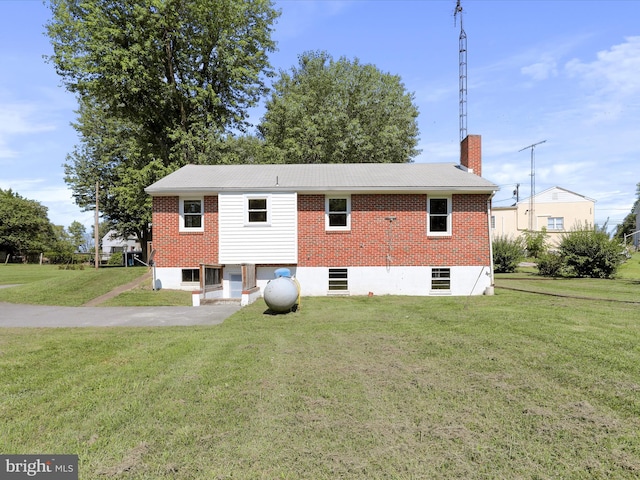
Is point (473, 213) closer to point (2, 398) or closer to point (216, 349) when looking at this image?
point (216, 349)

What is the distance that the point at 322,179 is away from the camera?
1733 centimetres

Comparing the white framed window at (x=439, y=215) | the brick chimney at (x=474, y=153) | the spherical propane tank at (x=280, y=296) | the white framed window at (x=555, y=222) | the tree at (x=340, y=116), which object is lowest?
the spherical propane tank at (x=280, y=296)

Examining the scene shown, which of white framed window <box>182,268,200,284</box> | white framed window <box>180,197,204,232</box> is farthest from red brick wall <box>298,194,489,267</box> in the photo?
white framed window <box>182,268,200,284</box>

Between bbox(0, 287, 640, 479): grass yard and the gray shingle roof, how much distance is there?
8352 mm

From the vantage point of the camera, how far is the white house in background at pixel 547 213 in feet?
135

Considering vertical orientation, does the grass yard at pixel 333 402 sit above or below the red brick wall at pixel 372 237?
below

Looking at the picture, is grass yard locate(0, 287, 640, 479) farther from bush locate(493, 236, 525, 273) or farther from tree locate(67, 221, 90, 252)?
tree locate(67, 221, 90, 252)

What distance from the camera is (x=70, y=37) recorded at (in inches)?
952

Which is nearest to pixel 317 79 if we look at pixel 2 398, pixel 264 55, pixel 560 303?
pixel 264 55

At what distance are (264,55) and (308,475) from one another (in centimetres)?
2941

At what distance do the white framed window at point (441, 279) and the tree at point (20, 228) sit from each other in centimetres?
5646

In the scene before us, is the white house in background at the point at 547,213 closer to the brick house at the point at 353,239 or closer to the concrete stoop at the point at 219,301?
the brick house at the point at 353,239

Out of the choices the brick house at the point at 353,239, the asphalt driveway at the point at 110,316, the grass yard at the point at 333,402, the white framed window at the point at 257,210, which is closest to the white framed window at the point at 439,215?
the brick house at the point at 353,239

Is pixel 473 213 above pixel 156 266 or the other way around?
above
